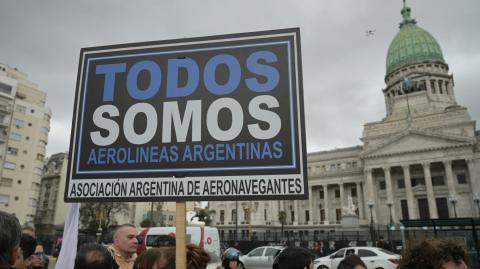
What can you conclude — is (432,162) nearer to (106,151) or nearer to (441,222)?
(441,222)

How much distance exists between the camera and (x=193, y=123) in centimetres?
285

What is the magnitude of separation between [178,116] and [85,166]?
3.06 ft

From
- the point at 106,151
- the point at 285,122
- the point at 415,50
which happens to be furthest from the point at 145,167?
the point at 415,50

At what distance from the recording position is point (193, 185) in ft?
8.86

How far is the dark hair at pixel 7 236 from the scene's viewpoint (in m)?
1.87

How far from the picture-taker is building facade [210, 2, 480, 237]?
5322 cm

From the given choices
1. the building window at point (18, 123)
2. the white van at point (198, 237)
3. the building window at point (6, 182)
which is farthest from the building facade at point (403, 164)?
the building window at point (18, 123)

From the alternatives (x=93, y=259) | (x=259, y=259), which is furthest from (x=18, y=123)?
(x=93, y=259)

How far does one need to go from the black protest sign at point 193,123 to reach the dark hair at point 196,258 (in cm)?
45

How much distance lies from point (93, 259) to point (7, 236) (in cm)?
99

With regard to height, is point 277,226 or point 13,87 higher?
point 13,87

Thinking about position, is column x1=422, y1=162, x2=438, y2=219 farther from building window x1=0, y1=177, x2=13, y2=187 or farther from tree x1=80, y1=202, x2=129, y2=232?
building window x1=0, y1=177, x2=13, y2=187

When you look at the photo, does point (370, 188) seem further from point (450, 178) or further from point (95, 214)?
point (95, 214)

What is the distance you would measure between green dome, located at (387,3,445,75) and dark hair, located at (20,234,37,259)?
8095 centimetres
